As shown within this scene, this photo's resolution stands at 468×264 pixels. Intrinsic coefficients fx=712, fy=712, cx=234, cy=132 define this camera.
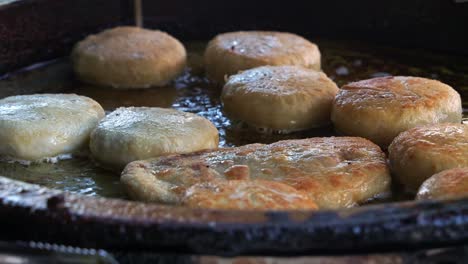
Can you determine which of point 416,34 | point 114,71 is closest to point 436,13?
point 416,34

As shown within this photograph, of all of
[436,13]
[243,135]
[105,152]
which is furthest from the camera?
[436,13]

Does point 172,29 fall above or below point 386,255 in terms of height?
below

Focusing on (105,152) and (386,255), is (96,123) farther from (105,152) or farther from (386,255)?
(386,255)

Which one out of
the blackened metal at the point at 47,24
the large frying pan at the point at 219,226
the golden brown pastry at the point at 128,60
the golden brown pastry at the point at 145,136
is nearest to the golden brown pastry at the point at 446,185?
the large frying pan at the point at 219,226

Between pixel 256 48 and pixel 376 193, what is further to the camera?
pixel 256 48

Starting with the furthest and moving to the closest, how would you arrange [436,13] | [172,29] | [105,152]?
[172,29], [436,13], [105,152]

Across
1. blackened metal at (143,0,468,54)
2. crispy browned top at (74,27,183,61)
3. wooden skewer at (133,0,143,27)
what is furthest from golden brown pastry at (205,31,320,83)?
wooden skewer at (133,0,143,27)

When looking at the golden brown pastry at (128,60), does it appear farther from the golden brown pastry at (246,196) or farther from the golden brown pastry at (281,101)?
the golden brown pastry at (246,196)
